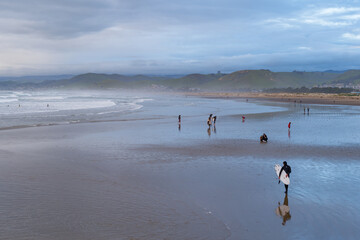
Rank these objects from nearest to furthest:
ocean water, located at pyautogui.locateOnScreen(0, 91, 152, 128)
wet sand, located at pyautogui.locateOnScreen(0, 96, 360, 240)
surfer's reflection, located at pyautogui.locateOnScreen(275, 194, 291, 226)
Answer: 1. wet sand, located at pyautogui.locateOnScreen(0, 96, 360, 240)
2. surfer's reflection, located at pyautogui.locateOnScreen(275, 194, 291, 226)
3. ocean water, located at pyautogui.locateOnScreen(0, 91, 152, 128)

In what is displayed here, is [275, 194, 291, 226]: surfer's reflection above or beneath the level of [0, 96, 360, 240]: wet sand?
beneath

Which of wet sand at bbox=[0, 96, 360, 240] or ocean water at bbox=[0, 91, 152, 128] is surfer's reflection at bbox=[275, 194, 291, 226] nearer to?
wet sand at bbox=[0, 96, 360, 240]

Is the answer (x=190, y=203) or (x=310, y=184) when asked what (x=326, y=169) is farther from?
(x=190, y=203)

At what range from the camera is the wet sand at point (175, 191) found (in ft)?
28.7

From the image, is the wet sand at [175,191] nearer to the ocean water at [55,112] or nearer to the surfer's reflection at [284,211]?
the surfer's reflection at [284,211]

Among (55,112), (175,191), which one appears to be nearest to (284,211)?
(175,191)

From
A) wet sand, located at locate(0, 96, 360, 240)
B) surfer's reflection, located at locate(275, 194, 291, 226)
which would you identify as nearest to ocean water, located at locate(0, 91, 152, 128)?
wet sand, located at locate(0, 96, 360, 240)

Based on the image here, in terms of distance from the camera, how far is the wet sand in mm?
8750

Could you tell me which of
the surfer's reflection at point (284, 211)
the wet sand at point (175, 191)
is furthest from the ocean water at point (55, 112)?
the surfer's reflection at point (284, 211)

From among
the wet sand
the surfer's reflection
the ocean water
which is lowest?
the surfer's reflection

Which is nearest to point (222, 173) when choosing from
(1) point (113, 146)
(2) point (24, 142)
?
(1) point (113, 146)

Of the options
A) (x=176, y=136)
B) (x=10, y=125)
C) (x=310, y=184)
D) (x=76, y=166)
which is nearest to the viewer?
(x=310, y=184)

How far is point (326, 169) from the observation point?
15203 millimetres

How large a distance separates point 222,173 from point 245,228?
5.57 meters
